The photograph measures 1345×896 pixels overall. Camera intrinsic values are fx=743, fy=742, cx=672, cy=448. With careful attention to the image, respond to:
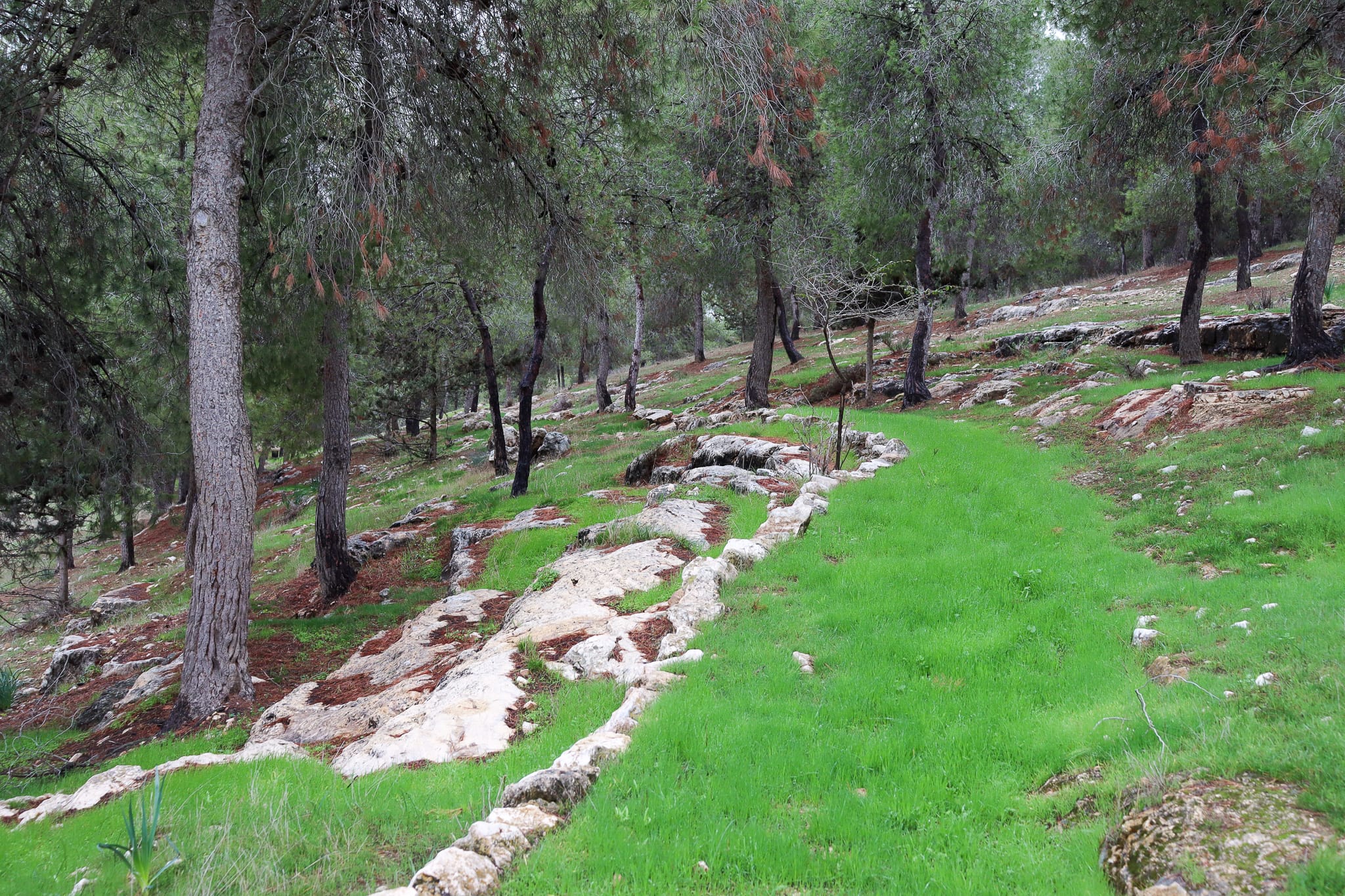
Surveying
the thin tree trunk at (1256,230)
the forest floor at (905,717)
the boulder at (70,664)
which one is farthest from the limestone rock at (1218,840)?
the thin tree trunk at (1256,230)

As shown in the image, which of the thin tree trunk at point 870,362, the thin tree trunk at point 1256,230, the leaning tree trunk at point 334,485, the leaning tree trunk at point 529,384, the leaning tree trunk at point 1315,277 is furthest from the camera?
the thin tree trunk at point 1256,230

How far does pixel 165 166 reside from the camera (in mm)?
10352

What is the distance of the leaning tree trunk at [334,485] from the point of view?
1126cm

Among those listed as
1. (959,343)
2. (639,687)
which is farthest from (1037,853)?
(959,343)

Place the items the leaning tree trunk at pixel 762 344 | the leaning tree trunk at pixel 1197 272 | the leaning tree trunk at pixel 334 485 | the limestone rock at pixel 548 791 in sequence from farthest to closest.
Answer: the leaning tree trunk at pixel 762 344, the leaning tree trunk at pixel 1197 272, the leaning tree trunk at pixel 334 485, the limestone rock at pixel 548 791

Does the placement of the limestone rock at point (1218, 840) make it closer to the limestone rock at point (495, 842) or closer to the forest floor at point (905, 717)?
the forest floor at point (905, 717)

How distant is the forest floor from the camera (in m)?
3.14

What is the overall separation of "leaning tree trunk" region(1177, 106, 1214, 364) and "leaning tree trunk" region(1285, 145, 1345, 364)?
7.91 ft

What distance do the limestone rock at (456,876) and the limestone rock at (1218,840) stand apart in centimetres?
241

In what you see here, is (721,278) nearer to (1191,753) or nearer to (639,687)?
(639,687)

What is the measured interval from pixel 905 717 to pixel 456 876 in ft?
8.92

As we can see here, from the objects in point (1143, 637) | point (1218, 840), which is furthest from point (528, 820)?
point (1143, 637)

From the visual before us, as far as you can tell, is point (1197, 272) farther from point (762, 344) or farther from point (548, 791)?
point (548, 791)

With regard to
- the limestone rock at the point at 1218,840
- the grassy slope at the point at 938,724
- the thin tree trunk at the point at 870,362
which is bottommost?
the grassy slope at the point at 938,724
